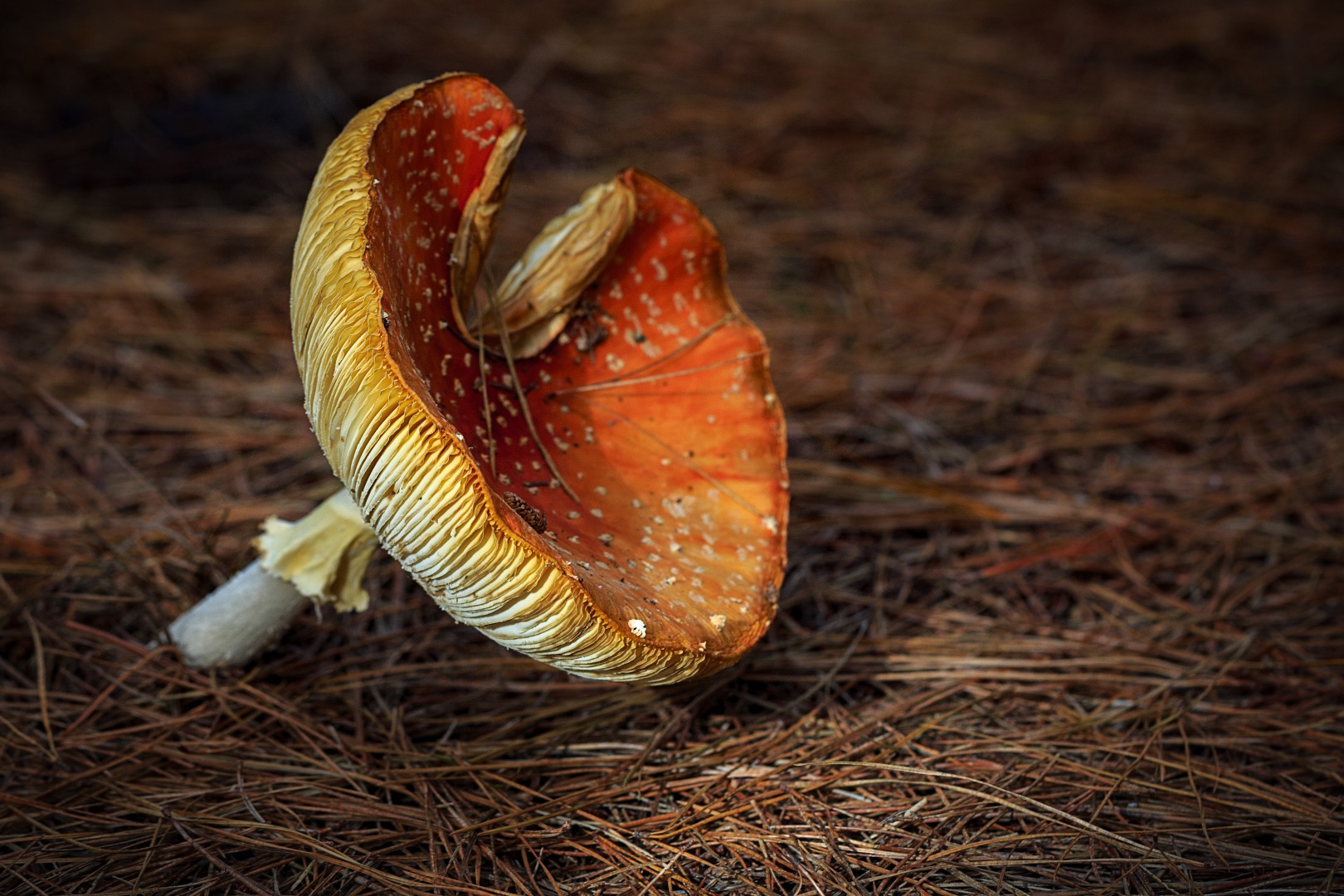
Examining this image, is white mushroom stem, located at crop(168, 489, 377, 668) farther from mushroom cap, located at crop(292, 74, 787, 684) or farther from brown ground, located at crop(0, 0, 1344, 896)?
mushroom cap, located at crop(292, 74, 787, 684)

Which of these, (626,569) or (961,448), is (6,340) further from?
(961,448)

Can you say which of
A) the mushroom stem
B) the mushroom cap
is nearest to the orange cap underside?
the mushroom cap

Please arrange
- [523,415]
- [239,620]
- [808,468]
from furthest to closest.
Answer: [808,468] < [239,620] < [523,415]

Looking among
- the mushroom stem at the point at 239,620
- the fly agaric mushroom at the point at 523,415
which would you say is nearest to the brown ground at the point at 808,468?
the mushroom stem at the point at 239,620

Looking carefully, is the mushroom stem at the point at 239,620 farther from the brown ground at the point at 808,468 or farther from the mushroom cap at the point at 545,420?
the mushroom cap at the point at 545,420

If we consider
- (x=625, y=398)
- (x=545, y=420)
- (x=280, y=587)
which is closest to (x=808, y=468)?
(x=625, y=398)

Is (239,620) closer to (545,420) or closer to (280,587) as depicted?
(280,587)

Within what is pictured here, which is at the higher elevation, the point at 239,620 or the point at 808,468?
the point at 239,620
